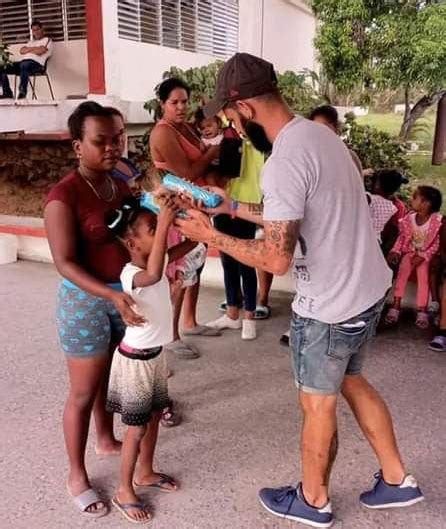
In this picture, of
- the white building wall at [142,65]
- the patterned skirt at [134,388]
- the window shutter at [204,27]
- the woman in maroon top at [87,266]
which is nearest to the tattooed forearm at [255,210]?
the woman in maroon top at [87,266]

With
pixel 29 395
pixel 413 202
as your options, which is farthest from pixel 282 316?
pixel 29 395

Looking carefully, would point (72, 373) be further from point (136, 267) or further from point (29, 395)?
point (29, 395)

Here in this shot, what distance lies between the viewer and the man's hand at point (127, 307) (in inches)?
75.7

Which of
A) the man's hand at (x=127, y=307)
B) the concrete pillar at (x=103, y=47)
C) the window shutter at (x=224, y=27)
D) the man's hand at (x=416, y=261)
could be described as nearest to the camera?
the man's hand at (x=127, y=307)

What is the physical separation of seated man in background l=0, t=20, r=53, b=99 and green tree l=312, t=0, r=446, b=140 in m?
3.68

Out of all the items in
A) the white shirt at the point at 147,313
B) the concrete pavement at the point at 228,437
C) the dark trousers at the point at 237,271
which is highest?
the white shirt at the point at 147,313

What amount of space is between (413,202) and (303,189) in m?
2.50

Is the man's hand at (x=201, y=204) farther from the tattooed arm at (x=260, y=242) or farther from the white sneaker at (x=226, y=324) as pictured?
the white sneaker at (x=226, y=324)

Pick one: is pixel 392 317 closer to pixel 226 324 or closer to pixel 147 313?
pixel 226 324

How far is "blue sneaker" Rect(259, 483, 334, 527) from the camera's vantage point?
2.06 metres

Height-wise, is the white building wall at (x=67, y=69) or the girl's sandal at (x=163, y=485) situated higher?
the white building wall at (x=67, y=69)

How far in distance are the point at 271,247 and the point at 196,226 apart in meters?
0.29

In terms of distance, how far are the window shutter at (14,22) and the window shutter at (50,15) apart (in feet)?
0.75

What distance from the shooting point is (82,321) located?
2.04 m
